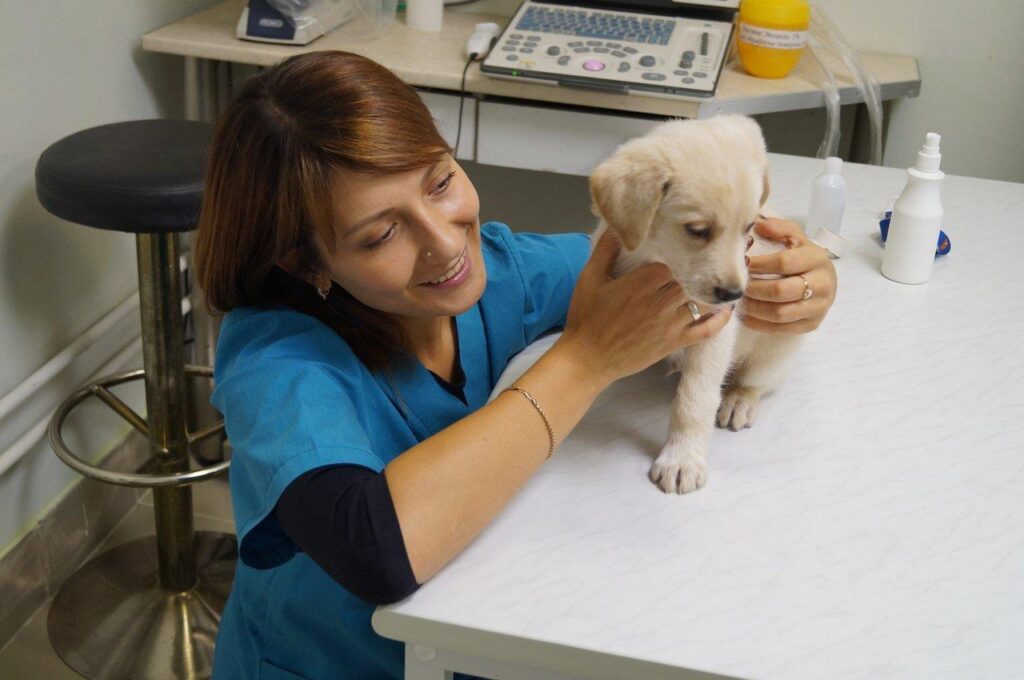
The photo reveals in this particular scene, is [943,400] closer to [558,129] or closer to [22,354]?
[558,129]

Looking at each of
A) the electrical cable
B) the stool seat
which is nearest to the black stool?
the stool seat

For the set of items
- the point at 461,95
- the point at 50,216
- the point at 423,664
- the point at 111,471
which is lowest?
the point at 111,471

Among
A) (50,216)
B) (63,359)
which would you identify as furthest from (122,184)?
(63,359)

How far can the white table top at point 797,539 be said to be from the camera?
812 mm

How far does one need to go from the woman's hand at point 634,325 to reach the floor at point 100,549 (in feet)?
4.45

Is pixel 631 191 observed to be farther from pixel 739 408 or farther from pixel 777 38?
pixel 777 38

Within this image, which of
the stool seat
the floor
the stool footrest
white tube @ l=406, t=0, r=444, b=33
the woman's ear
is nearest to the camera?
the woman's ear

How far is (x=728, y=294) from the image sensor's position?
101cm

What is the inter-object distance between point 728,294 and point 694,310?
0.07 metres

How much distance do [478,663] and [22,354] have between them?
4.58 feet

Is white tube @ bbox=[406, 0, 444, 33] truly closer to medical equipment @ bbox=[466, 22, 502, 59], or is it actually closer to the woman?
medical equipment @ bbox=[466, 22, 502, 59]

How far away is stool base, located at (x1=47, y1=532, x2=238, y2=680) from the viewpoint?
1930mm

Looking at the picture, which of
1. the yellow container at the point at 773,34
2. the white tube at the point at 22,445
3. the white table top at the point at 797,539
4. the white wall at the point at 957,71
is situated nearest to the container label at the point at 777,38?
the yellow container at the point at 773,34

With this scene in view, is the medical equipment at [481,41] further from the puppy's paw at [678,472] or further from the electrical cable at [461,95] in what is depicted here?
the puppy's paw at [678,472]
